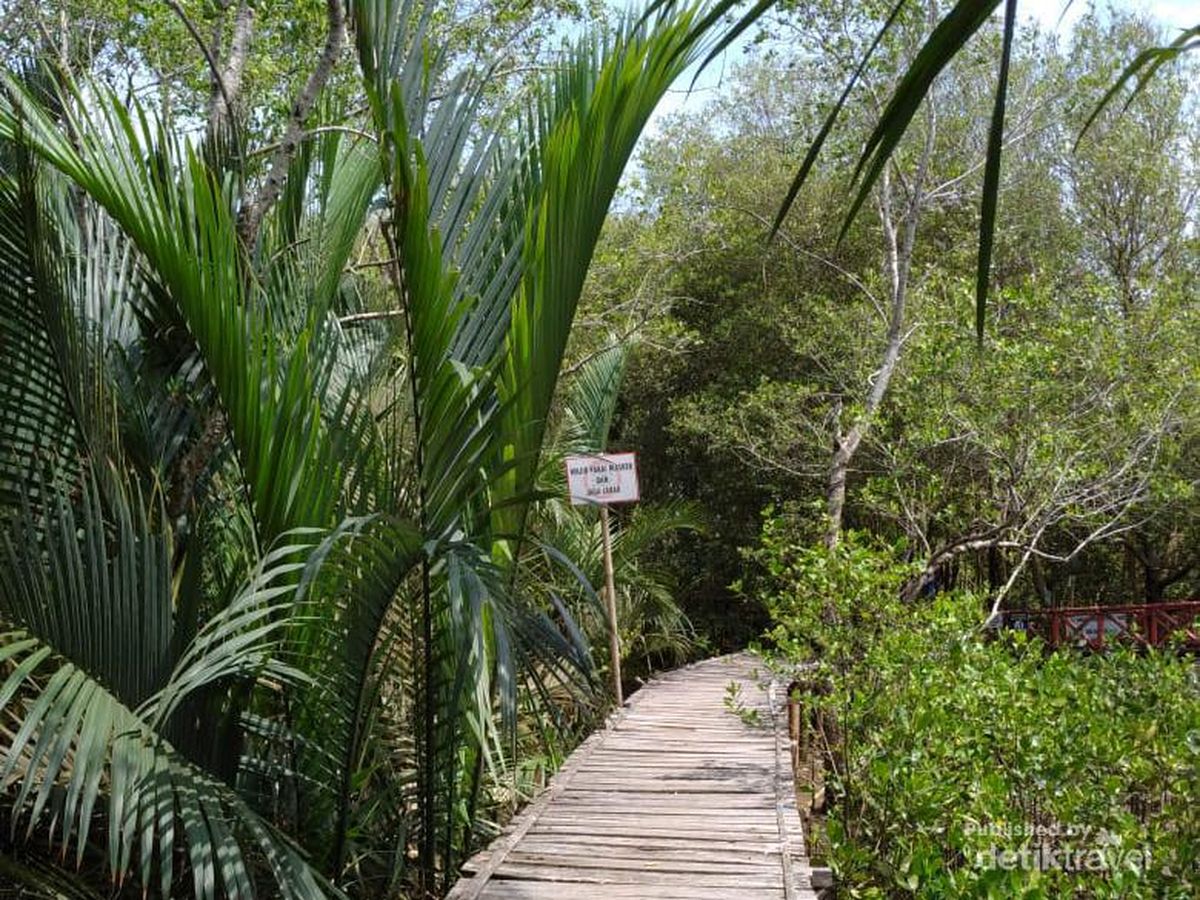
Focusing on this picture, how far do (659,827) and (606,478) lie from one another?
256cm

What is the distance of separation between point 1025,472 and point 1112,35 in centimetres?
971

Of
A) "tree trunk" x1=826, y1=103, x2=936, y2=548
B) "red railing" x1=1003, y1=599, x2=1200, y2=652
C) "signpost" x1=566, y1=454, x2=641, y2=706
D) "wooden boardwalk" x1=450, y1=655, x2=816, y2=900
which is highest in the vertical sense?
"tree trunk" x1=826, y1=103, x2=936, y2=548

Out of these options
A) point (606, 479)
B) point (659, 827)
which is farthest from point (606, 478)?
point (659, 827)

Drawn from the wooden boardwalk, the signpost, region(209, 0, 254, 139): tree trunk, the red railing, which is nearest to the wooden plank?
the wooden boardwalk

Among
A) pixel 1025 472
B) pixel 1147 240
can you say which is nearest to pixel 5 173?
pixel 1025 472

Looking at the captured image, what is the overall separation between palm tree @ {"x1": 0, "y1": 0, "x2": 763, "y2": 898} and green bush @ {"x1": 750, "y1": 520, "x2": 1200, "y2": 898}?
1249 mm

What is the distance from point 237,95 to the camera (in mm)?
3908

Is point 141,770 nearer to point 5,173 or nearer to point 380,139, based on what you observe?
point 380,139

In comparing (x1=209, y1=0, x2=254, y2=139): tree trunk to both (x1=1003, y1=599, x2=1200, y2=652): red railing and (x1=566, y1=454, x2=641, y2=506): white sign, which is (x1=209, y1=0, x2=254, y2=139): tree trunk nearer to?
(x1=566, y1=454, x2=641, y2=506): white sign

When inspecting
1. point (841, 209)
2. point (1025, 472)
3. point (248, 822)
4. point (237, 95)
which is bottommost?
point (248, 822)

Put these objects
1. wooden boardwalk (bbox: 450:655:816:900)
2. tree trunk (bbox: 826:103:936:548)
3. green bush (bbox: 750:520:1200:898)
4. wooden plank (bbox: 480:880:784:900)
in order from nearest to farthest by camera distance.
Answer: green bush (bbox: 750:520:1200:898) < wooden plank (bbox: 480:880:784:900) < wooden boardwalk (bbox: 450:655:816:900) < tree trunk (bbox: 826:103:936:548)

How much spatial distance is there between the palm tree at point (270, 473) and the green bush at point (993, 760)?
1.25 metres

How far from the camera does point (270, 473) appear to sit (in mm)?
2602

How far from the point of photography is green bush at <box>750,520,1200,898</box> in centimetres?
284
